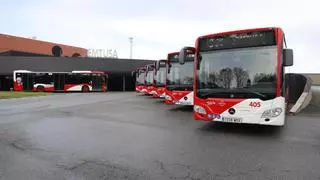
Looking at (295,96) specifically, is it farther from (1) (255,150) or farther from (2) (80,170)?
(2) (80,170)

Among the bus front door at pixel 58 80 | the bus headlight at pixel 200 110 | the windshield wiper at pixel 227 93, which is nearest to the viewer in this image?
the windshield wiper at pixel 227 93

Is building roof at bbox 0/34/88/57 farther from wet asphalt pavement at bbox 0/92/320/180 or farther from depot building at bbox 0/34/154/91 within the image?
wet asphalt pavement at bbox 0/92/320/180

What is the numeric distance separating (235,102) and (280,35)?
2164mm

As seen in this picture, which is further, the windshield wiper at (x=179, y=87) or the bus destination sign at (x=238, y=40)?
the windshield wiper at (x=179, y=87)

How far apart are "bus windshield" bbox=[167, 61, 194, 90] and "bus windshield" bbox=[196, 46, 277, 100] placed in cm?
493

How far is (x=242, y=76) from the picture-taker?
329 inches

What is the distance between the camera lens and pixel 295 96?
65.1 ft

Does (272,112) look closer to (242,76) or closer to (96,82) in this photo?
(242,76)

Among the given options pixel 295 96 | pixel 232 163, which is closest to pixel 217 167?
pixel 232 163

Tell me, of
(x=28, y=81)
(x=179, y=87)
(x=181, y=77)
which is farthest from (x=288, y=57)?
Result: (x=28, y=81)

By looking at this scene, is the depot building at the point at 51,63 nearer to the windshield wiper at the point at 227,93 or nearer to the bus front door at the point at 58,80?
the bus front door at the point at 58,80

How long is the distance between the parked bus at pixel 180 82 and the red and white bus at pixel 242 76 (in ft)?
15.5

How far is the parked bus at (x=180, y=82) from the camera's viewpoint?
1395 cm

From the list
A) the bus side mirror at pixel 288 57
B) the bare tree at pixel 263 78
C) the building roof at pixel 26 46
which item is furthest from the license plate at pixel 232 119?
the building roof at pixel 26 46
